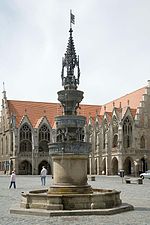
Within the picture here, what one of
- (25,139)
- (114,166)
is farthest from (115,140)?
(25,139)

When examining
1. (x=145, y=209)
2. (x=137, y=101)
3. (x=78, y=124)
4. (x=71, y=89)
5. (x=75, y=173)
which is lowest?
(x=145, y=209)

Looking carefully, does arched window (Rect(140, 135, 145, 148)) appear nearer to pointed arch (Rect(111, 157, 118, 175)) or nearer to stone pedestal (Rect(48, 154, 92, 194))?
pointed arch (Rect(111, 157, 118, 175))

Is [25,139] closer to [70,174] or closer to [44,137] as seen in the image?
[44,137]

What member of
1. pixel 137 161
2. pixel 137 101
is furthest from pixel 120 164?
pixel 137 101

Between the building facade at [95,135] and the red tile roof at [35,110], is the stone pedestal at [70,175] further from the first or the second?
the red tile roof at [35,110]

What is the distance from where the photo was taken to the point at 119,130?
69938 millimetres

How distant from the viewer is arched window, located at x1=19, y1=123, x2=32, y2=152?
82688 millimetres

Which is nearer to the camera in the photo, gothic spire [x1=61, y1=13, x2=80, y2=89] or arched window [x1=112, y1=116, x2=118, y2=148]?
gothic spire [x1=61, y1=13, x2=80, y2=89]

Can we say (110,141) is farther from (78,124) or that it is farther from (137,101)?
(78,124)

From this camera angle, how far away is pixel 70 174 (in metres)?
16.3

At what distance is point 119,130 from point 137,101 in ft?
26.2

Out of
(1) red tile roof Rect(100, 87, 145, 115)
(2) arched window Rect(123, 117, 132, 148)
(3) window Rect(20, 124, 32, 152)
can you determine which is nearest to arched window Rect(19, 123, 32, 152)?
(3) window Rect(20, 124, 32, 152)

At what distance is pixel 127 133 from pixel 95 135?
1171cm

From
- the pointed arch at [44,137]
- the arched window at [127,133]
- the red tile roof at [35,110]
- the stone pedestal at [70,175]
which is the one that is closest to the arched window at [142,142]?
the arched window at [127,133]
